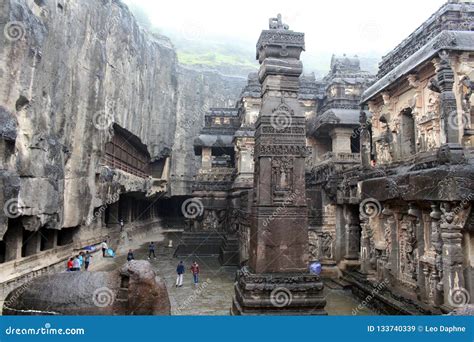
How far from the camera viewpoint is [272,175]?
25.2ft

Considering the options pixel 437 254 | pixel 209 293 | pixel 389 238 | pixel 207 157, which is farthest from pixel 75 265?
pixel 437 254

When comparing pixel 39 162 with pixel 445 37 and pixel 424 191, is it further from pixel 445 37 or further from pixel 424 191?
pixel 445 37

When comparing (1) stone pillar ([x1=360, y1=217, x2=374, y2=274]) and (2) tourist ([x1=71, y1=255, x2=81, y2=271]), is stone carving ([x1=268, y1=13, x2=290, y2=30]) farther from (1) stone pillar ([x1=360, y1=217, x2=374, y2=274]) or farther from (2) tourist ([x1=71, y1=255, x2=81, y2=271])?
(2) tourist ([x1=71, y1=255, x2=81, y2=271])

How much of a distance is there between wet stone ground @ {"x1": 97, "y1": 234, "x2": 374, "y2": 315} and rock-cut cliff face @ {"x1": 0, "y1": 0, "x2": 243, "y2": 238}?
4.92 metres

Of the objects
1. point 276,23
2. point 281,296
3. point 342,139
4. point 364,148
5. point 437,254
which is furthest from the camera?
point 342,139

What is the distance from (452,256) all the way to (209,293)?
7788 mm

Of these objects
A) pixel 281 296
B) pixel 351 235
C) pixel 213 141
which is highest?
pixel 213 141

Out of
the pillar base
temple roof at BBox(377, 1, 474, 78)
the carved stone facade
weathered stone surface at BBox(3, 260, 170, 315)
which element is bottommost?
the pillar base

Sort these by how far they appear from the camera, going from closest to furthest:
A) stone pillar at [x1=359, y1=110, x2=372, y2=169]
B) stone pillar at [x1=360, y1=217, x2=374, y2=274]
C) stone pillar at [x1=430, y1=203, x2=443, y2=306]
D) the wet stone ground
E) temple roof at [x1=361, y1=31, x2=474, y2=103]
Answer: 1. stone pillar at [x1=430, y1=203, x2=443, y2=306]
2. temple roof at [x1=361, y1=31, x2=474, y2=103]
3. the wet stone ground
4. stone pillar at [x1=360, y1=217, x2=374, y2=274]
5. stone pillar at [x1=359, y1=110, x2=372, y2=169]

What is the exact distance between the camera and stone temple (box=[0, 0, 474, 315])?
743 centimetres

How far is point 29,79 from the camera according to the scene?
1038cm

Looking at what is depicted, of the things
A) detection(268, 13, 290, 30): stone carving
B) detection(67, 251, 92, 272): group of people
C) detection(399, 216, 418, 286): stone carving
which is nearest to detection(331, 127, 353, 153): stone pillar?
detection(399, 216, 418, 286): stone carving

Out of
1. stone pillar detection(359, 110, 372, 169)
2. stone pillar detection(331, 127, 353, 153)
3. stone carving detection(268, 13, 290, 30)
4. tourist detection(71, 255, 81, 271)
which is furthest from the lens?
stone pillar detection(331, 127, 353, 153)

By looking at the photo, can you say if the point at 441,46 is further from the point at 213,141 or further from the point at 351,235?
the point at 213,141
